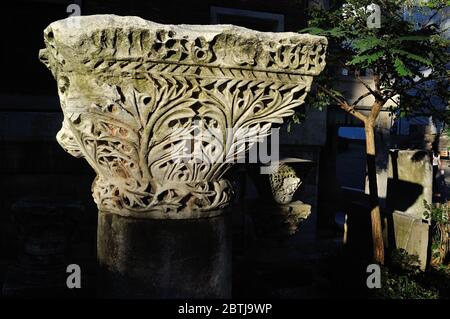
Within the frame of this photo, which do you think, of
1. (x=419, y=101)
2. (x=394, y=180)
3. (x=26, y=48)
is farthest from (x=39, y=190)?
(x=394, y=180)

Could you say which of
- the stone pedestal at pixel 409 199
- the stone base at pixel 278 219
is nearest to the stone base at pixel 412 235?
the stone pedestal at pixel 409 199

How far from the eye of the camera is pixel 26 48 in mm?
5766

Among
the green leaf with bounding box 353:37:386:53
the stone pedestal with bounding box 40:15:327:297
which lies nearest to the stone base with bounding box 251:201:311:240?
the green leaf with bounding box 353:37:386:53

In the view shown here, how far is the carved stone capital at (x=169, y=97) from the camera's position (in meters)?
1.59

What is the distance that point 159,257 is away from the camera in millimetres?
1807

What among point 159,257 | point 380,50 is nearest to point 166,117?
point 159,257

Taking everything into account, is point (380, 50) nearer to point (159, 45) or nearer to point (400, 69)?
point (400, 69)

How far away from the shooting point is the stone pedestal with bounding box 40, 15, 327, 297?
63.1 inches

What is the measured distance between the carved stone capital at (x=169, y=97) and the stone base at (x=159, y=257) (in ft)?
0.20

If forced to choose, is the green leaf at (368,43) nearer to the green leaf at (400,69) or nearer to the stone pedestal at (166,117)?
the green leaf at (400,69)

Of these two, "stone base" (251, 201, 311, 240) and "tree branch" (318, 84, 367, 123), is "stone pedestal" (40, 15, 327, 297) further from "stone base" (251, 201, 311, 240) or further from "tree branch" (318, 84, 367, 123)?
"tree branch" (318, 84, 367, 123)

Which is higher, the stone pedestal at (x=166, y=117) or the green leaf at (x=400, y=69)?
the green leaf at (x=400, y=69)

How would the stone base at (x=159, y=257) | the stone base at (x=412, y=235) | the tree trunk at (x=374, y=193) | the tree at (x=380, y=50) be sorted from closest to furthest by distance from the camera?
1. the stone base at (x=159, y=257)
2. the tree at (x=380, y=50)
3. the tree trunk at (x=374, y=193)
4. the stone base at (x=412, y=235)

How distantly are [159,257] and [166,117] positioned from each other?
63cm
